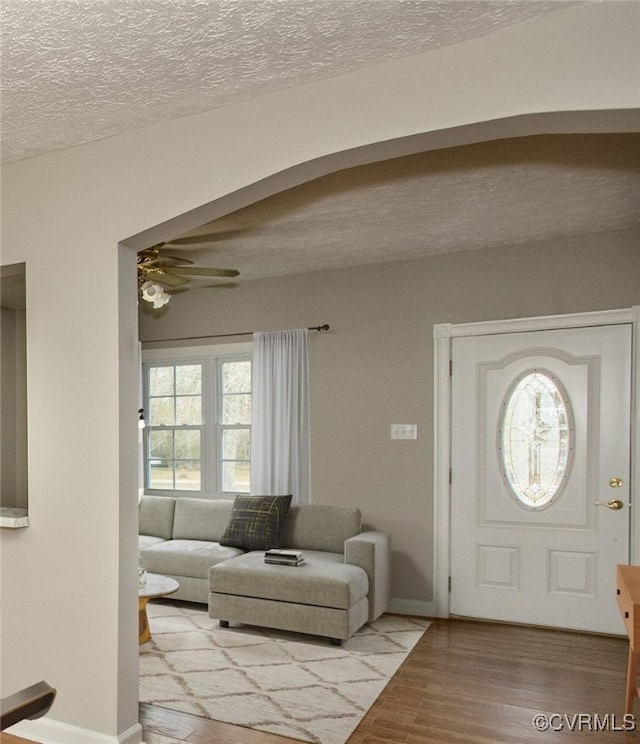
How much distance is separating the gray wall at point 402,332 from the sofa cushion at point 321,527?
233 mm

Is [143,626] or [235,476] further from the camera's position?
[235,476]

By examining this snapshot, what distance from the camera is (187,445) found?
586cm

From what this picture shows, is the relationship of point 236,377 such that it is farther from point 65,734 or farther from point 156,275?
point 65,734

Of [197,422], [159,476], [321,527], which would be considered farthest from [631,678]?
[159,476]

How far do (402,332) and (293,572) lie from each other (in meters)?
1.96

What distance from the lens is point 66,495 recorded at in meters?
2.74

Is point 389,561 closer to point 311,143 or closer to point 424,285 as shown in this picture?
point 424,285

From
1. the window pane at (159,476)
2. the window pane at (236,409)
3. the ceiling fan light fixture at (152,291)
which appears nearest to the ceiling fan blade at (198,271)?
the ceiling fan light fixture at (152,291)

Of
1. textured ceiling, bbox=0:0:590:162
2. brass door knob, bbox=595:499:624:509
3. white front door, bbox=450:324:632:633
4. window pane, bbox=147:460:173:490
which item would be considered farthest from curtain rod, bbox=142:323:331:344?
textured ceiling, bbox=0:0:590:162

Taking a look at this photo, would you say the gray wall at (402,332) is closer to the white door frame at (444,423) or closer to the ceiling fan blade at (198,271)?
the white door frame at (444,423)

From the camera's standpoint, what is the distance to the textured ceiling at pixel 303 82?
1.80 m

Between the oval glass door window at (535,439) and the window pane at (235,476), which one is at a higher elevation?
the oval glass door window at (535,439)

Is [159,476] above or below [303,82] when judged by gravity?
below

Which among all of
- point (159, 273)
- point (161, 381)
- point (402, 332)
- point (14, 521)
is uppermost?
point (159, 273)
